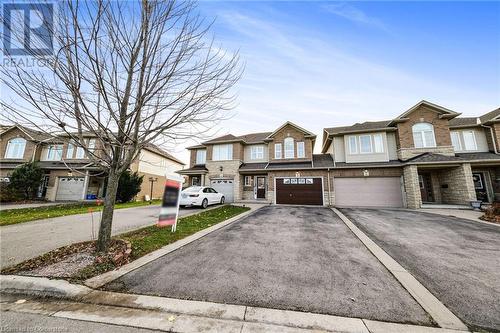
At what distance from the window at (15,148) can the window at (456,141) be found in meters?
42.8

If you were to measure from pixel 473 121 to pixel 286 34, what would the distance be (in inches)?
747

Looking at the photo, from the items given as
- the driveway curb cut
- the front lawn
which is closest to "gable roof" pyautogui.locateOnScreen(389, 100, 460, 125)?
the driveway curb cut

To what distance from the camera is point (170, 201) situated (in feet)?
20.0

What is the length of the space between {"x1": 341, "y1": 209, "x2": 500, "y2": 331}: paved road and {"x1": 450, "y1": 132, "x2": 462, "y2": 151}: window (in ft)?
36.0

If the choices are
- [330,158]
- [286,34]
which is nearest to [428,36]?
[286,34]

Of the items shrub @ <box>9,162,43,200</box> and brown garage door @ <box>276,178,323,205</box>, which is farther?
shrub @ <box>9,162,43,200</box>

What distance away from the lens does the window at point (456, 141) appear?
50.0 ft

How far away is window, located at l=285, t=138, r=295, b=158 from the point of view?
1822cm

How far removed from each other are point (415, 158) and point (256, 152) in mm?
13289

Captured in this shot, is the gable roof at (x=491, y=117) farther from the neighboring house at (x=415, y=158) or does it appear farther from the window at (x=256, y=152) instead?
the window at (x=256, y=152)

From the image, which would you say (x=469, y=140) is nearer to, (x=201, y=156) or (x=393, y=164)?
(x=393, y=164)

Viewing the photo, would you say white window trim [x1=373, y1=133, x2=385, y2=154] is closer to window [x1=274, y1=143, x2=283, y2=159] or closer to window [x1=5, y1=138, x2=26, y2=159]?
window [x1=274, y1=143, x2=283, y2=159]

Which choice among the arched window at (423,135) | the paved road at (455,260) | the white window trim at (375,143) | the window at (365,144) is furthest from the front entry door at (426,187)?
the paved road at (455,260)

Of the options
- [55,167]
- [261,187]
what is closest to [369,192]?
[261,187]
